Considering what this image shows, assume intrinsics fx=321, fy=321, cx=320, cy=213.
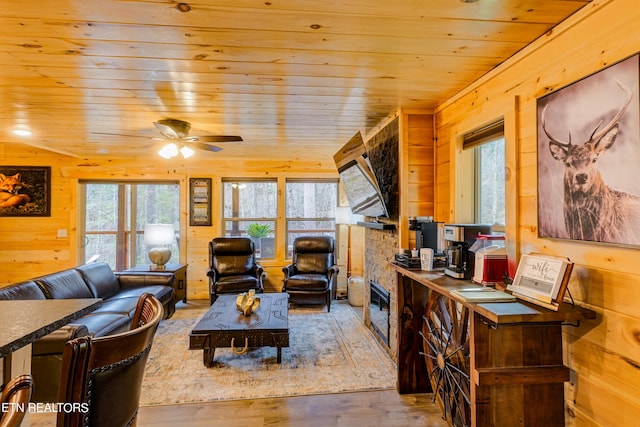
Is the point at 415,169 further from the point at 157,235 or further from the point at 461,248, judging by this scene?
the point at 157,235

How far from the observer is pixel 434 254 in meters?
2.33

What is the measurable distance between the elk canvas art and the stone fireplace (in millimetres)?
1396

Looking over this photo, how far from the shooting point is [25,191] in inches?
195

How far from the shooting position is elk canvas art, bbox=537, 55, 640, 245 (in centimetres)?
115

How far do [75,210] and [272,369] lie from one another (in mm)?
4357

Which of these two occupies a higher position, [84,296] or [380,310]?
[84,296]

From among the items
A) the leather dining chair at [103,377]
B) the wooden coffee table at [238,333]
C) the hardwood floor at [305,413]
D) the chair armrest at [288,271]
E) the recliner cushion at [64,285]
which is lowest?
the hardwood floor at [305,413]

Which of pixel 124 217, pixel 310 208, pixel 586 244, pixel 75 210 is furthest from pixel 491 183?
pixel 124 217

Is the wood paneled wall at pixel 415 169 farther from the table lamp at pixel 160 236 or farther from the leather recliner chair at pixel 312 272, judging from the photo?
the table lamp at pixel 160 236

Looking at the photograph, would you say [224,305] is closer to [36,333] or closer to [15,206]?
[36,333]

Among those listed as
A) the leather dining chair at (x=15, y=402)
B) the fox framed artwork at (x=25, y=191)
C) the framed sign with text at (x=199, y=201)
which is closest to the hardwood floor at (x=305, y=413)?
the leather dining chair at (x=15, y=402)

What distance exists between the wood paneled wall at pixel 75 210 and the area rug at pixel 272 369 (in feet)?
6.01

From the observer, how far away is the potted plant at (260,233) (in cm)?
552

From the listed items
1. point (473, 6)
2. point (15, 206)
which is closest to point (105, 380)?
point (473, 6)
